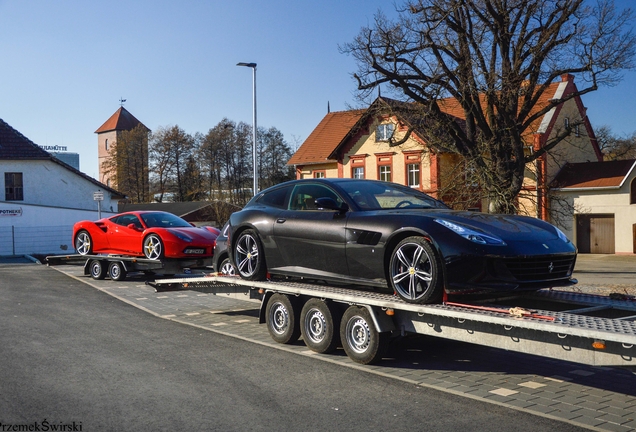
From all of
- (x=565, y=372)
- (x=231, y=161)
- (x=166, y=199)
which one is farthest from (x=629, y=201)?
(x=166, y=199)

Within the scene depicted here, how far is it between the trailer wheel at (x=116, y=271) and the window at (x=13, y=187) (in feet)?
83.7

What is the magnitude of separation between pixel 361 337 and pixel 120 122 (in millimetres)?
96666

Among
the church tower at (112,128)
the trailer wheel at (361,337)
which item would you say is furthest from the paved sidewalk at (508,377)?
the church tower at (112,128)

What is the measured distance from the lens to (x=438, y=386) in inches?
267

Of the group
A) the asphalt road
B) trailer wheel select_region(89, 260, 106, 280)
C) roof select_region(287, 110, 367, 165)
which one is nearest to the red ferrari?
trailer wheel select_region(89, 260, 106, 280)

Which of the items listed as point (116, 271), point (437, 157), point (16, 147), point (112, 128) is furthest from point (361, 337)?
point (112, 128)

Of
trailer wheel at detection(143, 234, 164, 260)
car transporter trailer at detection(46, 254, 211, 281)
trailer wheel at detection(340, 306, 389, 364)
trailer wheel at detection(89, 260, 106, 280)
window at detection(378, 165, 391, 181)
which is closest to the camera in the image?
trailer wheel at detection(340, 306, 389, 364)

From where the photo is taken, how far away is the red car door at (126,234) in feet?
55.6

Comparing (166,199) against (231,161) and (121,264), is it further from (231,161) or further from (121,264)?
(121,264)

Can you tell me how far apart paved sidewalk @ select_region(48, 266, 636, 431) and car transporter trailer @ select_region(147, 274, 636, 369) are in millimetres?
300

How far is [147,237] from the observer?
645 inches

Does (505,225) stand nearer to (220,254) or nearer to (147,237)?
(220,254)

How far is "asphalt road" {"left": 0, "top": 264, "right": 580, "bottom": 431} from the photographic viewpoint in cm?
550

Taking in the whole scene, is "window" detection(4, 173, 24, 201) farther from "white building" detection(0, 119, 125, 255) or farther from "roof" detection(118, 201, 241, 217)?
"roof" detection(118, 201, 241, 217)
